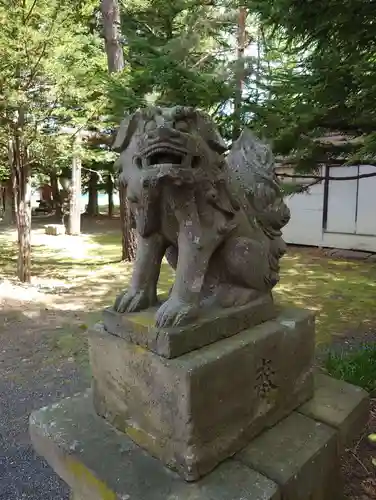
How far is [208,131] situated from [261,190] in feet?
1.42

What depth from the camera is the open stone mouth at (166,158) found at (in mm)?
1247

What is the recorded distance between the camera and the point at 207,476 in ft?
4.33

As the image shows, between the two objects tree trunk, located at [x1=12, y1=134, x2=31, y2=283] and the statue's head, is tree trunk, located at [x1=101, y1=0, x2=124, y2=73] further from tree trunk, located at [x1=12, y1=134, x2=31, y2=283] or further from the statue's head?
the statue's head

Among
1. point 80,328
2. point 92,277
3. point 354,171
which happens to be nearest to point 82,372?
point 80,328

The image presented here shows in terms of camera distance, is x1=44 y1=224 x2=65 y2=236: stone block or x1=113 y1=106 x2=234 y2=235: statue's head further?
x1=44 y1=224 x2=65 y2=236: stone block

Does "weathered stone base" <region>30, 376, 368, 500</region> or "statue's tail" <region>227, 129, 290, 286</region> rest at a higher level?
"statue's tail" <region>227, 129, 290, 286</region>

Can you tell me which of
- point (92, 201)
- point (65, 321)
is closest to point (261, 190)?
point (65, 321)

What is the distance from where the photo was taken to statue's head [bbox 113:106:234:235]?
4.06 ft

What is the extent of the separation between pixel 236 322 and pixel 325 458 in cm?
58

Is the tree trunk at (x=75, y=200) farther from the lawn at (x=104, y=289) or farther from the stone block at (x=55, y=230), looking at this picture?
the lawn at (x=104, y=289)

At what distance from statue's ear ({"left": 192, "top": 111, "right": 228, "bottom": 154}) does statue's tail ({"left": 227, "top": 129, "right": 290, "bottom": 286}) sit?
0.27m

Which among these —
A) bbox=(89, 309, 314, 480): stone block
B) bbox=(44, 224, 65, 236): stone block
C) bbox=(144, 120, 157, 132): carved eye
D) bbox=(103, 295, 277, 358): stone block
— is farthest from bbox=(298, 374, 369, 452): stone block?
bbox=(44, 224, 65, 236): stone block

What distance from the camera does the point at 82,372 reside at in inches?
120

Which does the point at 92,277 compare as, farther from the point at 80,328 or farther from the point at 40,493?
the point at 40,493
